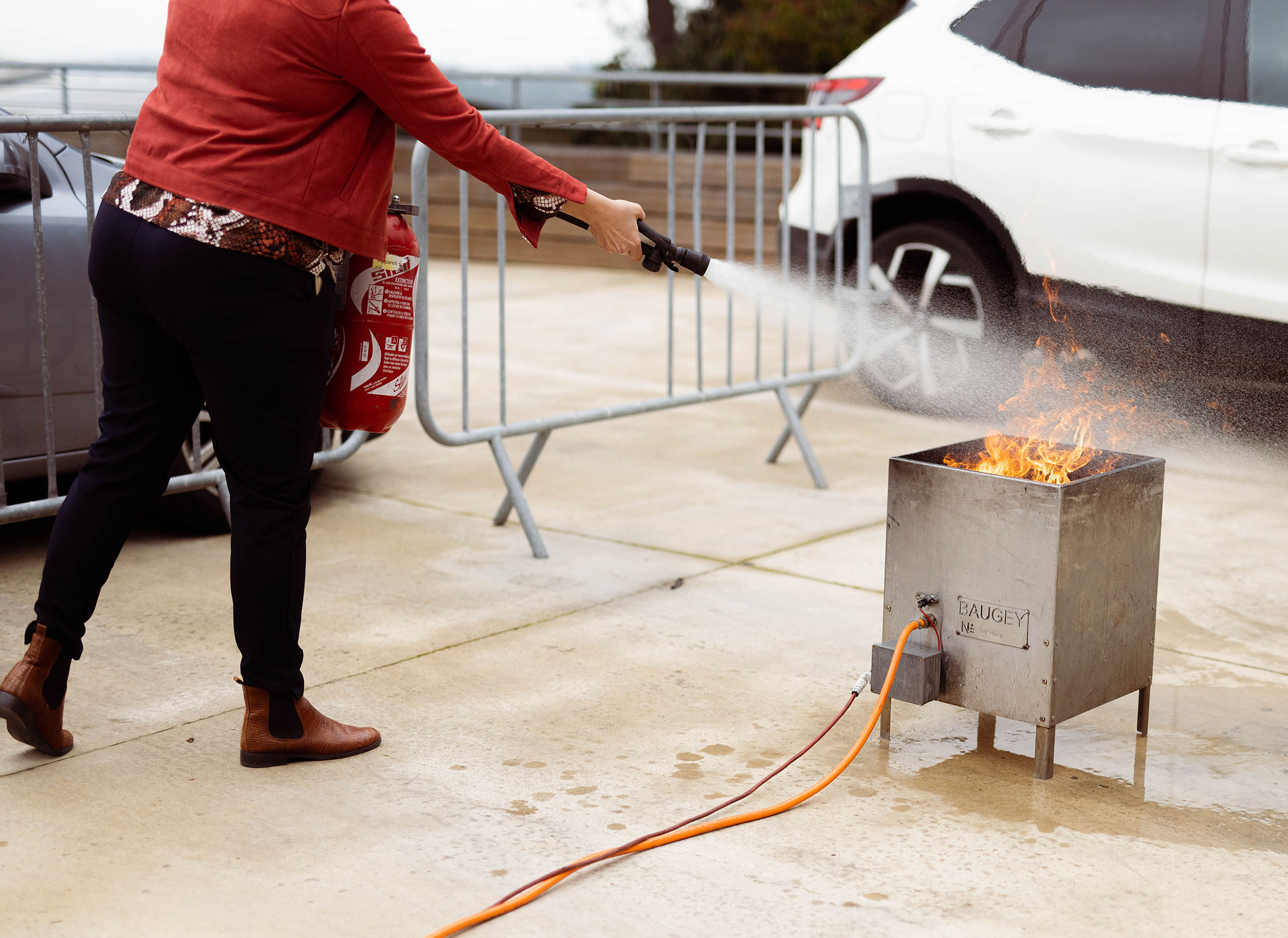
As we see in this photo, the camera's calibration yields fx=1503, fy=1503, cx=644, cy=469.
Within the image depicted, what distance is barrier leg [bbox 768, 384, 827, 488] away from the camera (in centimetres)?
562

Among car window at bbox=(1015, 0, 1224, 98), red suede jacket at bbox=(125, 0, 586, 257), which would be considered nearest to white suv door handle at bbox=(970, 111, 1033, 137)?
car window at bbox=(1015, 0, 1224, 98)

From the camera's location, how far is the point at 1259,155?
5.45 metres

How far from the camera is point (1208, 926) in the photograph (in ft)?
8.16

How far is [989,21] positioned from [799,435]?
208cm

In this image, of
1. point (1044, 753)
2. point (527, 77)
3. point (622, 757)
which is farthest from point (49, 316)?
point (527, 77)

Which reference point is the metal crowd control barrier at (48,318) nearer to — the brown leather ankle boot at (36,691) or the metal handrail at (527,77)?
the brown leather ankle boot at (36,691)

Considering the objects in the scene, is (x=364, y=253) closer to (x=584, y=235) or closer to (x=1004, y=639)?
(x=1004, y=639)

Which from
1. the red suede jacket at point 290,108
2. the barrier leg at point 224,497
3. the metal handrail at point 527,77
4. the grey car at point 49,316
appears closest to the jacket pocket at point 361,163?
the red suede jacket at point 290,108

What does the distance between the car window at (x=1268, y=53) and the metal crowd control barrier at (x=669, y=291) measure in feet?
Answer: 4.71

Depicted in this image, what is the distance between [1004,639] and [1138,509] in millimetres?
409

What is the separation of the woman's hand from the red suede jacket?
247mm

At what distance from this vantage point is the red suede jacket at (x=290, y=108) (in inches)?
107

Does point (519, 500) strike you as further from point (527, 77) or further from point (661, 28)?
point (661, 28)

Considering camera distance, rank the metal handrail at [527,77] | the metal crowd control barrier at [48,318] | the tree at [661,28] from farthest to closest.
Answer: the tree at [661,28] < the metal handrail at [527,77] < the metal crowd control barrier at [48,318]
